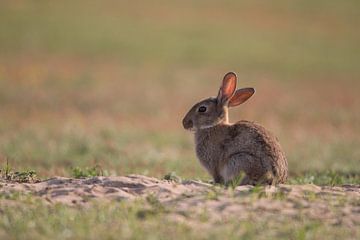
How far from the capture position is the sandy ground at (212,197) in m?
7.13

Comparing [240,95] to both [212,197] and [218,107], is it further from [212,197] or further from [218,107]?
[212,197]

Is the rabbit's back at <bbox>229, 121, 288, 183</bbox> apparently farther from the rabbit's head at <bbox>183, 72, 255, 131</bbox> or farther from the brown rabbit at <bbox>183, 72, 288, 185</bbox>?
the rabbit's head at <bbox>183, 72, 255, 131</bbox>

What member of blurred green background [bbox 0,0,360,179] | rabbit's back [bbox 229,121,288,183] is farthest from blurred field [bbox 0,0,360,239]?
rabbit's back [bbox 229,121,288,183]

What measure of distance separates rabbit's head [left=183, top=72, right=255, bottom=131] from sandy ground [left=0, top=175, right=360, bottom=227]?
1.57m

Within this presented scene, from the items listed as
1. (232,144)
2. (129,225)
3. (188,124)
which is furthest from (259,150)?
(129,225)

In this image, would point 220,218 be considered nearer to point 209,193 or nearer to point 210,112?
point 209,193

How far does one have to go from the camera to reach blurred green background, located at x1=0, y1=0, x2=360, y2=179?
16297 mm

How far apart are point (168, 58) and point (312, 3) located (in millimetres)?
19935

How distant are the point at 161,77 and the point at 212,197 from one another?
2515cm

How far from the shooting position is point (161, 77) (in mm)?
32438

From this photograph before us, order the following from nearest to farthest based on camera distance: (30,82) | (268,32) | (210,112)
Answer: (210,112) < (30,82) < (268,32)

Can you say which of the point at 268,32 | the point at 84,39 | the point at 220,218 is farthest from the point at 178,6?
the point at 220,218

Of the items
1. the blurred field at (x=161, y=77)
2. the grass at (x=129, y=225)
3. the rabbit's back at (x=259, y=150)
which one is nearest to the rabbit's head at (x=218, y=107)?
the rabbit's back at (x=259, y=150)

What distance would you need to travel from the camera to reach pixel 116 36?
4131 centimetres
